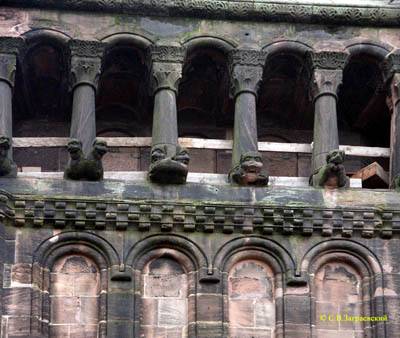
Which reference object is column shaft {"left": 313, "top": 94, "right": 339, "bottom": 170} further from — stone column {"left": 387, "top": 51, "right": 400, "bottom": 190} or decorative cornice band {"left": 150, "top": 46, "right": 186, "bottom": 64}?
decorative cornice band {"left": 150, "top": 46, "right": 186, "bottom": 64}

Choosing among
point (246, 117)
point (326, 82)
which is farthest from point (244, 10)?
point (246, 117)

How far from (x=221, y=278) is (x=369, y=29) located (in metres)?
6.55

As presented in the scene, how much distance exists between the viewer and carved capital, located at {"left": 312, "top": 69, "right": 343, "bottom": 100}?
42.0 meters

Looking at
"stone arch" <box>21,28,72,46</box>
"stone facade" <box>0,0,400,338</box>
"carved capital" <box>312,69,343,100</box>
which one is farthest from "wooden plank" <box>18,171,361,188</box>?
"stone arch" <box>21,28,72,46</box>

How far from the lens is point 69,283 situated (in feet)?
128

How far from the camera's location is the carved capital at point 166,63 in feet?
137

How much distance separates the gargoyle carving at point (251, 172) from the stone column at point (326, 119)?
1.13m

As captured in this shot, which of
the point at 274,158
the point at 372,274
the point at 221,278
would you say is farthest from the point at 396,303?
the point at 274,158

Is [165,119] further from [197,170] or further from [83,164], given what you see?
[197,170]

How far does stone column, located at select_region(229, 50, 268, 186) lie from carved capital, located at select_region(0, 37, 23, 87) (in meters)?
4.08

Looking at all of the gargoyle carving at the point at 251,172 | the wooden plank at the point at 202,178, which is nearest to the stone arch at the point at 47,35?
the wooden plank at the point at 202,178

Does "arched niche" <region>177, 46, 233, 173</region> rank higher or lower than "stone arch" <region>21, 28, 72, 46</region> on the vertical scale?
lower

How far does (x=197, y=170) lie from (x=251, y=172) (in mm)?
3606

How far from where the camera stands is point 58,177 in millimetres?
40656
